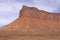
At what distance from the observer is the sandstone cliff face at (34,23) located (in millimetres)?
65500

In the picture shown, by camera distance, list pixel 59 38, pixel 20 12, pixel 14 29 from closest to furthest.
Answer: pixel 59 38, pixel 14 29, pixel 20 12

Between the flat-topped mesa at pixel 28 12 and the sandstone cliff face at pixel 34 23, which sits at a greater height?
the flat-topped mesa at pixel 28 12

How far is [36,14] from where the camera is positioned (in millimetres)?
73938

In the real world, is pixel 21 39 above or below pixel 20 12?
below

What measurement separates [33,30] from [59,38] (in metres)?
6.05

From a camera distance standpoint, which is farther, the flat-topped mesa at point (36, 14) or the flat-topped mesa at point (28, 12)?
the flat-topped mesa at point (28, 12)

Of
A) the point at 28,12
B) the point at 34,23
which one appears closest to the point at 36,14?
the point at 28,12

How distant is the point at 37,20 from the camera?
72312 millimetres

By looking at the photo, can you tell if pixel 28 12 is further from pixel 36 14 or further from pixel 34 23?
pixel 34 23

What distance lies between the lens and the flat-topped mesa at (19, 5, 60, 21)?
72.4 meters

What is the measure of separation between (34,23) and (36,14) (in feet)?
11.3

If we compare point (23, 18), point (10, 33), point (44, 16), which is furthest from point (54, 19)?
point (10, 33)

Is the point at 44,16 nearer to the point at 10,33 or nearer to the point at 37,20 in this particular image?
the point at 37,20

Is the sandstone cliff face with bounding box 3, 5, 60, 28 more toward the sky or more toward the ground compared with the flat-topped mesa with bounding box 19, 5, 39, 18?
more toward the ground
